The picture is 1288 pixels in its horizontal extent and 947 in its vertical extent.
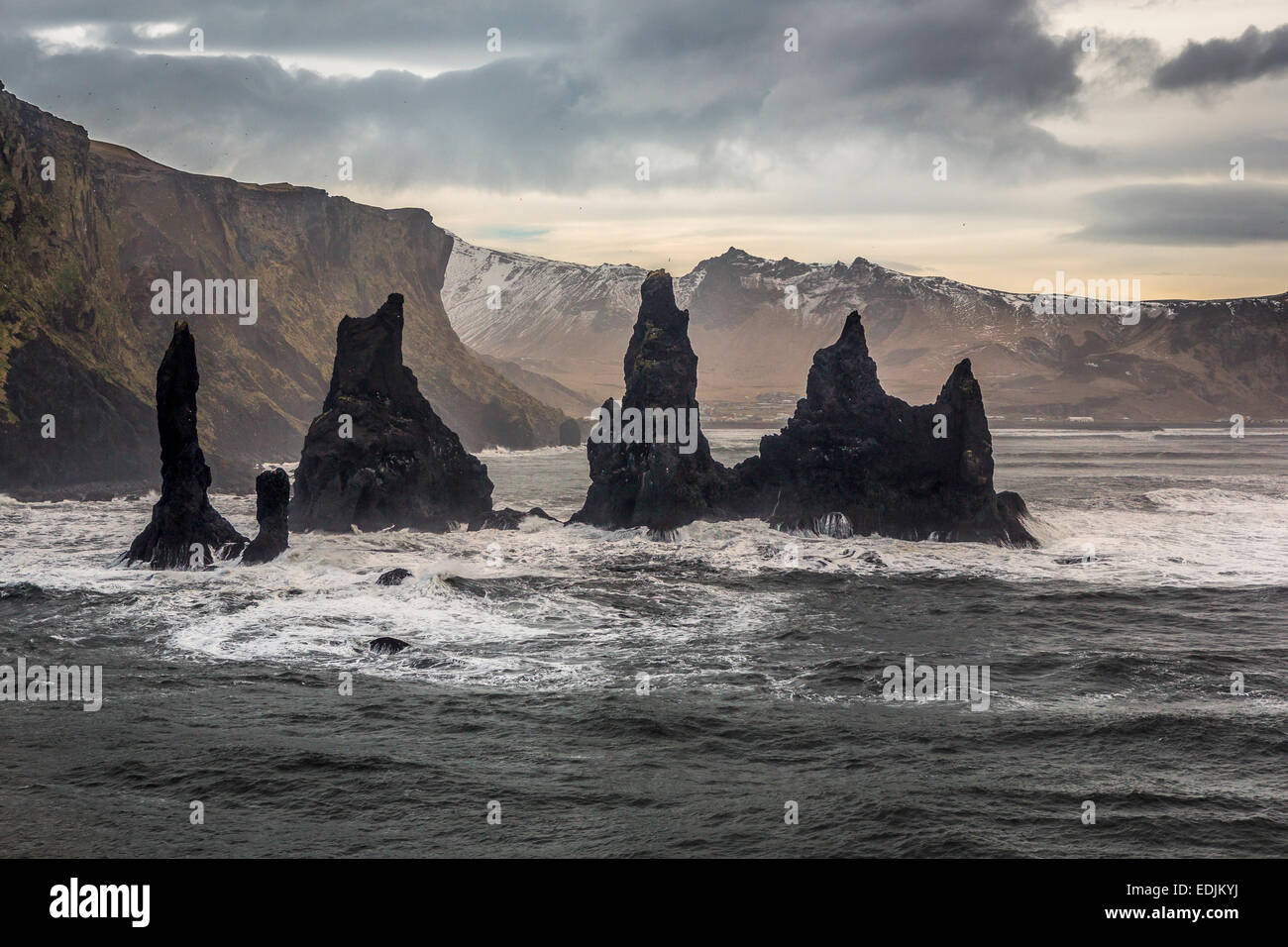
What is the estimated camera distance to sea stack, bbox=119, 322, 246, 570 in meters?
52.1

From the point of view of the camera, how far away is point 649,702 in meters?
32.2

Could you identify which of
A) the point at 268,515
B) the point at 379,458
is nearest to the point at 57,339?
the point at 379,458

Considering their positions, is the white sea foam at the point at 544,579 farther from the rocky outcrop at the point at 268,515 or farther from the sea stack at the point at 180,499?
the sea stack at the point at 180,499

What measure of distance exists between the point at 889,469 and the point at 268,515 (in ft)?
110

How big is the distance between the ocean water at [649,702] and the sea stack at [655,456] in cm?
352

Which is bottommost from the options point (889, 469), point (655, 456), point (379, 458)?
point (889, 469)

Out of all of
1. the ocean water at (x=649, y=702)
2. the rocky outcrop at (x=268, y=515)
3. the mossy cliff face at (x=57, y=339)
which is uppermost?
the mossy cliff face at (x=57, y=339)

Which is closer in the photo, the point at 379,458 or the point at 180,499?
the point at 180,499

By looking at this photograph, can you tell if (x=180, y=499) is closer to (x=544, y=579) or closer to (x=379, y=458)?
(x=379, y=458)

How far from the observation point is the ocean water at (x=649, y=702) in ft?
76.0

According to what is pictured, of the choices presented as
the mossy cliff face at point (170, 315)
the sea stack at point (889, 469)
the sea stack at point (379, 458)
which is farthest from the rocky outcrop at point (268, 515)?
the mossy cliff face at point (170, 315)
